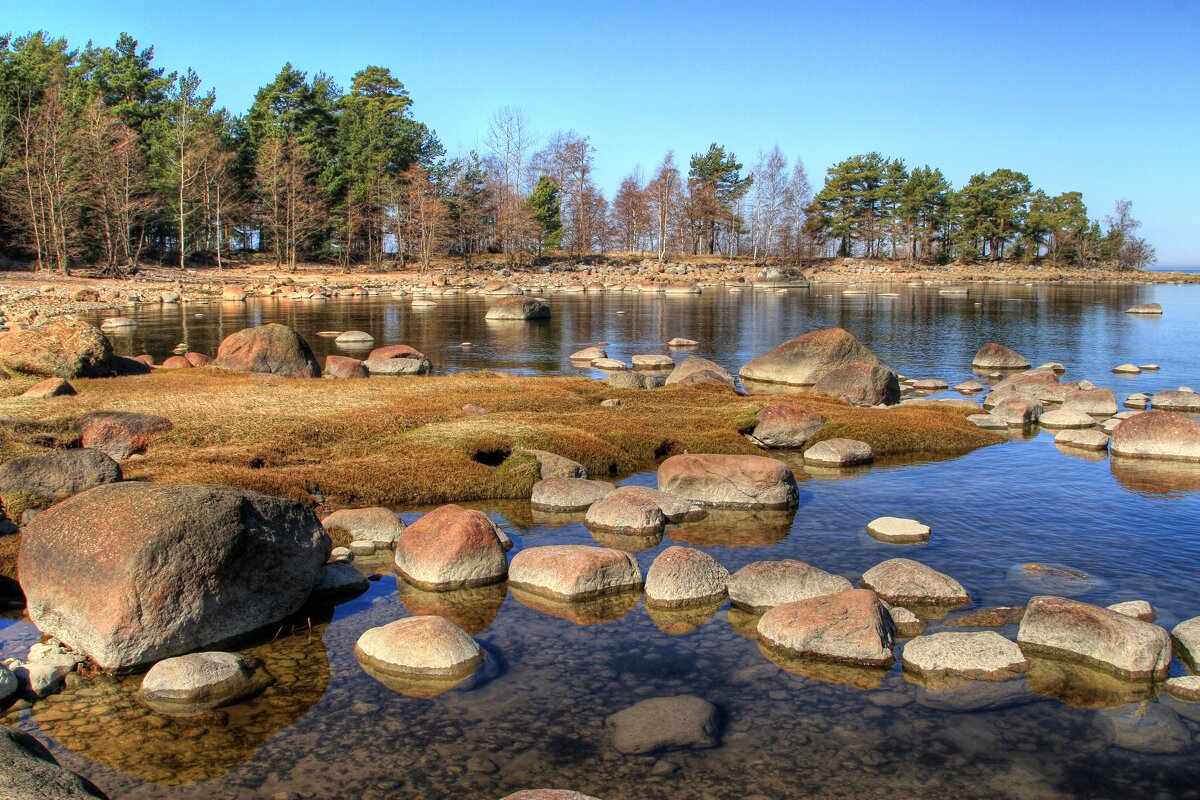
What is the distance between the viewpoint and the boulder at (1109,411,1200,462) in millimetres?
19141

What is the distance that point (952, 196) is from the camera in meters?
123

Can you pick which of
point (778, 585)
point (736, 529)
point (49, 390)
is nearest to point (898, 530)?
point (736, 529)

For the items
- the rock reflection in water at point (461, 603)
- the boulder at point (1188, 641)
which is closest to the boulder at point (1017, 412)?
the boulder at point (1188, 641)

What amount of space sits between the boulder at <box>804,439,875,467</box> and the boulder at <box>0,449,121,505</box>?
1301cm

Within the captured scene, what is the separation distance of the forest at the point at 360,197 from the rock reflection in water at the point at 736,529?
64.8 metres

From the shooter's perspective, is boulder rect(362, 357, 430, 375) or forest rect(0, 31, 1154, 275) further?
forest rect(0, 31, 1154, 275)

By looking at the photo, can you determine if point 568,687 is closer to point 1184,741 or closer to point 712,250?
point 1184,741

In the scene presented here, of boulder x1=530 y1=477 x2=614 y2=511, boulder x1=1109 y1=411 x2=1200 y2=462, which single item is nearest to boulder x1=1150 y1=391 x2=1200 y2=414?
boulder x1=1109 y1=411 x2=1200 y2=462

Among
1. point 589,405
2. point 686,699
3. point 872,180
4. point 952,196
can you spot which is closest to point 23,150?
point 589,405

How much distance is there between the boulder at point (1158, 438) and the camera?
19.1 meters

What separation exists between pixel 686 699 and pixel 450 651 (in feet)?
8.25

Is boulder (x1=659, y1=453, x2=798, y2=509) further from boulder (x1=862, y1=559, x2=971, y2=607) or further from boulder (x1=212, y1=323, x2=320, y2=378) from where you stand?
boulder (x1=212, y1=323, x2=320, y2=378)

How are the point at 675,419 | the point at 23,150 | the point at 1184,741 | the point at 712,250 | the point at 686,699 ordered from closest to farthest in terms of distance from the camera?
the point at 1184,741 < the point at 686,699 < the point at 675,419 < the point at 23,150 < the point at 712,250

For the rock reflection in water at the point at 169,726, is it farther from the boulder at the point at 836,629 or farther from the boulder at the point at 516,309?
the boulder at the point at 516,309
